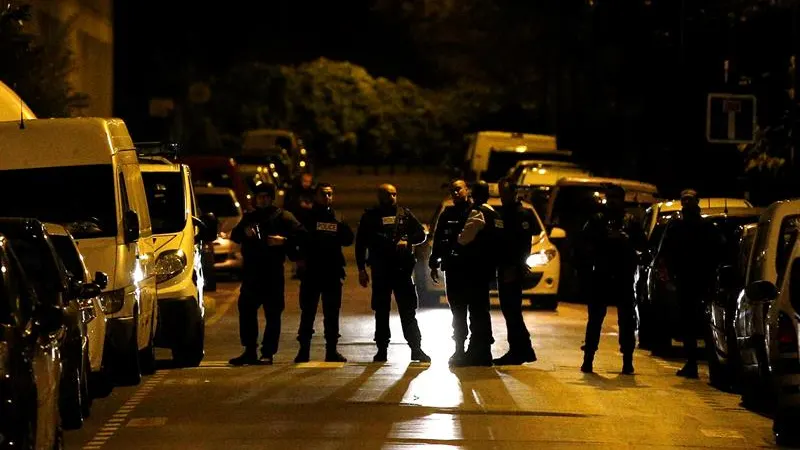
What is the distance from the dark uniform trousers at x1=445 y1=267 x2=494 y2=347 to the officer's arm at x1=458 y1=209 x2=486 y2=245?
320mm

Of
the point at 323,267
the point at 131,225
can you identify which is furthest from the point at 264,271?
the point at 131,225

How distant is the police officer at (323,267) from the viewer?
16.6m

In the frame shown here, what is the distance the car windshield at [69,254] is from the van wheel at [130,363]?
4.42 feet

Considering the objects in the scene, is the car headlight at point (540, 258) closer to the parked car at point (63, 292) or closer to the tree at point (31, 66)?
the tree at point (31, 66)

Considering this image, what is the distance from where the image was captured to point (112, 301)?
14156mm

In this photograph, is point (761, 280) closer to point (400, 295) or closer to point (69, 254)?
point (400, 295)

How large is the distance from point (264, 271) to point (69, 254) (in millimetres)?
3781

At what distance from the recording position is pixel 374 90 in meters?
72.6

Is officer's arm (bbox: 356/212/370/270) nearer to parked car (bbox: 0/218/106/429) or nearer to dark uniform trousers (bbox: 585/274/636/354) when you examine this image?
dark uniform trousers (bbox: 585/274/636/354)

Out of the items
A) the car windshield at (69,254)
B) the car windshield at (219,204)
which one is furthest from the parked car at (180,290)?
the car windshield at (219,204)

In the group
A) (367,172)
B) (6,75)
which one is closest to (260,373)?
(6,75)

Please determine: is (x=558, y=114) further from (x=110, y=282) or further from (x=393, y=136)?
(x=110, y=282)

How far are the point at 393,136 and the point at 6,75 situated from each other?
49066 millimetres

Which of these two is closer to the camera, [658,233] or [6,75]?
[658,233]
